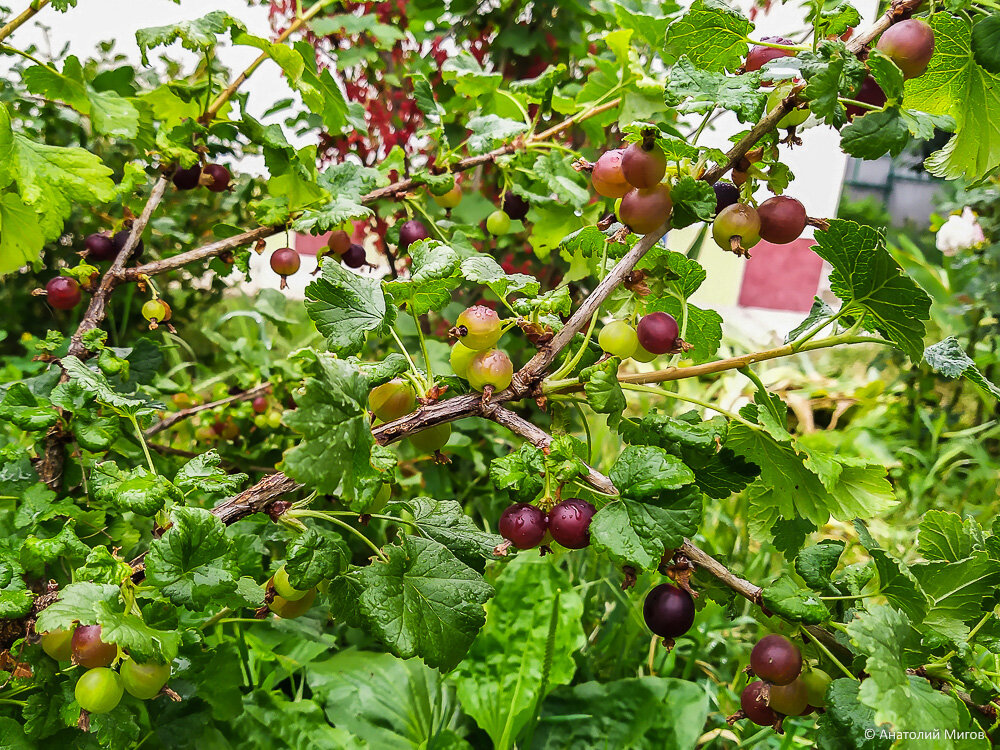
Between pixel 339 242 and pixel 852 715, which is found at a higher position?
pixel 339 242

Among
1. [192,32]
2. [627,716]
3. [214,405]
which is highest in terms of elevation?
[192,32]

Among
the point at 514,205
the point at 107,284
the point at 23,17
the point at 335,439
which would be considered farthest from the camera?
the point at 514,205

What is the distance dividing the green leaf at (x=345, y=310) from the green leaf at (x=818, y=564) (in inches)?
13.8

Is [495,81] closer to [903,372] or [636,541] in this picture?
[636,541]

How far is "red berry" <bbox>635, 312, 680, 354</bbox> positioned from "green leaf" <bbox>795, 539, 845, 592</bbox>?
0.18 metres

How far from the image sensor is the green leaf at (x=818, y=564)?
47cm

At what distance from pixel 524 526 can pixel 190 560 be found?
224 millimetres

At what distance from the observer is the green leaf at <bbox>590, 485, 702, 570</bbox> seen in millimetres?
379

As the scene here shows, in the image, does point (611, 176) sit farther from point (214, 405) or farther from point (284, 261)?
point (214, 405)

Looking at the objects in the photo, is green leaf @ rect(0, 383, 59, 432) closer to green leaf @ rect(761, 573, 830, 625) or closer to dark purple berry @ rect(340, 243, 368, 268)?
dark purple berry @ rect(340, 243, 368, 268)

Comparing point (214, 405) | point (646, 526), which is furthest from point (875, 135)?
point (214, 405)

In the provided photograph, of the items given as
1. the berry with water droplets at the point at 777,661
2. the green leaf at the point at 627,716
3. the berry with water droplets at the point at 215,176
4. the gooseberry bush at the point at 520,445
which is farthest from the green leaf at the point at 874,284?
the berry with water droplets at the point at 215,176

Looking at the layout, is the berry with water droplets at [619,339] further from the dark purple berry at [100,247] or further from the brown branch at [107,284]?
the dark purple berry at [100,247]

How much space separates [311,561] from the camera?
16.8 inches
